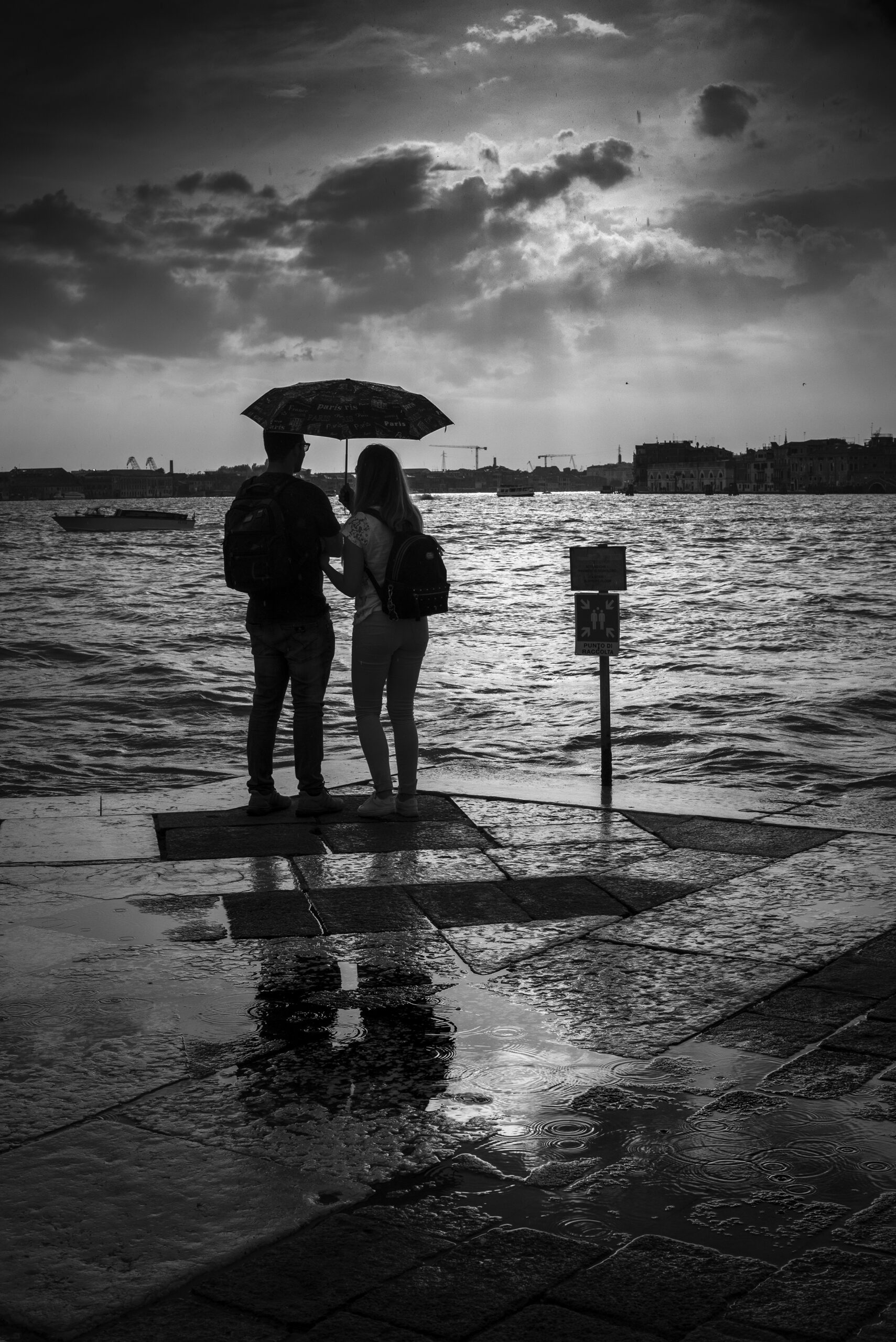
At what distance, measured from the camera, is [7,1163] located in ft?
9.23

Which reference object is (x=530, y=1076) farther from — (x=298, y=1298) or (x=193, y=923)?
(x=193, y=923)

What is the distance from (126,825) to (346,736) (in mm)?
5346

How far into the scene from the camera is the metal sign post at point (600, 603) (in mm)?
7426

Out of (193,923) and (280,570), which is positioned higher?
(280,570)

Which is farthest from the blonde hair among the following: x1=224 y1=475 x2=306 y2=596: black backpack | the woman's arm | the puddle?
the puddle

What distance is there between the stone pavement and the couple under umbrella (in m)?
0.86

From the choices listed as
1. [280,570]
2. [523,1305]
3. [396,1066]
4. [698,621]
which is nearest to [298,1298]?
[523,1305]

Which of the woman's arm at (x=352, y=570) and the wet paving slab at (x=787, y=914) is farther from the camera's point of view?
the woman's arm at (x=352, y=570)

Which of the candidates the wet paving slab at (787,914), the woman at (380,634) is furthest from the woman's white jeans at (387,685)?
the wet paving slab at (787,914)

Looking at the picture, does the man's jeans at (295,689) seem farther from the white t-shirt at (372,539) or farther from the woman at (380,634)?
the white t-shirt at (372,539)

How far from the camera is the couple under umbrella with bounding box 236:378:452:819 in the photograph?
6250mm

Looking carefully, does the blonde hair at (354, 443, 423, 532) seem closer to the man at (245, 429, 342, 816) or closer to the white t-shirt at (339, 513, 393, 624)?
the white t-shirt at (339, 513, 393, 624)

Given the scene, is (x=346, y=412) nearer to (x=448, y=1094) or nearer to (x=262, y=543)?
(x=262, y=543)

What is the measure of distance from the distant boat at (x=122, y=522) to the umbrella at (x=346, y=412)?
3845 inches
